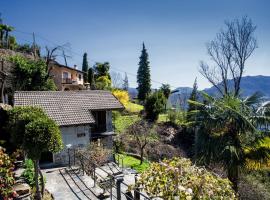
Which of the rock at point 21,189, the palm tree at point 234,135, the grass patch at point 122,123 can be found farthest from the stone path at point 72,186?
the grass patch at point 122,123

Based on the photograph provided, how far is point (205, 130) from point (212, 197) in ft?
21.1

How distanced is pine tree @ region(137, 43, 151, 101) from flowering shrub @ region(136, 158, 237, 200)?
45452 millimetres

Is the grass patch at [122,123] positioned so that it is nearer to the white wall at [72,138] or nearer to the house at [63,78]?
the white wall at [72,138]

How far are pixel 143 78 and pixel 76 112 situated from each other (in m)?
33.8

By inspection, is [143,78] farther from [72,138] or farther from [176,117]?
[72,138]

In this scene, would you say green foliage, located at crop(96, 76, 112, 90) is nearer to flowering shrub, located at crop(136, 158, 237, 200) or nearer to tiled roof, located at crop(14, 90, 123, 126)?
tiled roof, located at crop(14, 90, 123, 126)

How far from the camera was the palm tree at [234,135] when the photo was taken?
1070 centimetres

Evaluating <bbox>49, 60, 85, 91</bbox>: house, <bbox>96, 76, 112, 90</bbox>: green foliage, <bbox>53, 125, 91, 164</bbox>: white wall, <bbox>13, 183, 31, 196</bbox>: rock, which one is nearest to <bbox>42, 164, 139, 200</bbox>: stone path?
<bbox>53, 125, 91, 164</bbox>: white wall

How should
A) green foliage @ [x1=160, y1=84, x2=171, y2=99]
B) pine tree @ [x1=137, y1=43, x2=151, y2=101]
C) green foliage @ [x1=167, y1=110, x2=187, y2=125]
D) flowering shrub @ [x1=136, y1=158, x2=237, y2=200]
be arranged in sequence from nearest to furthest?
flowering shrub @ [x1=136, y1=158, x2=237, y2=200] → green foliage @ [x1=167, y1=110, x2=187, y2=125] → green foliage @ [x1=160, y1=84, x2=171, y2=99] → pine tree @ [x1=137, y1=43, x2=151, y2=101]

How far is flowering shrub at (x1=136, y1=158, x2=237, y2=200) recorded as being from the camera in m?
5.28

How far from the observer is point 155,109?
3491 centimetres

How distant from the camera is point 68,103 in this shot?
20734 mm

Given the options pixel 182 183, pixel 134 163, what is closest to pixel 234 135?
pixel 182 183

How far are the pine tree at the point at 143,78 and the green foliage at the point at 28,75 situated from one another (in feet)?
87.5
